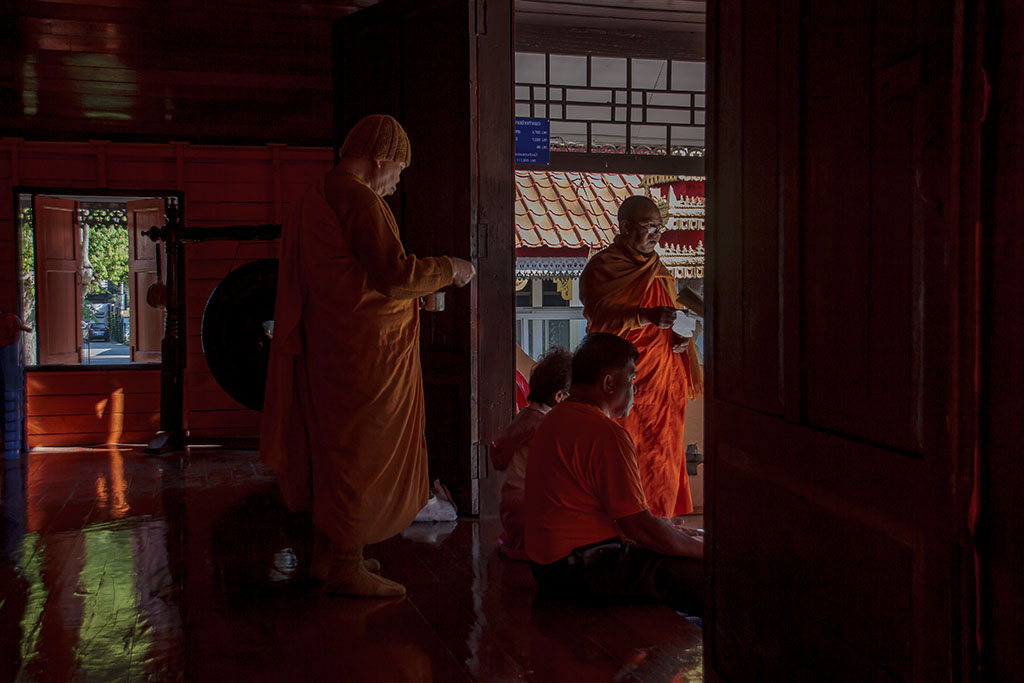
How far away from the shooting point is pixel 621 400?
2350 mm

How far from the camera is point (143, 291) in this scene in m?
6.45

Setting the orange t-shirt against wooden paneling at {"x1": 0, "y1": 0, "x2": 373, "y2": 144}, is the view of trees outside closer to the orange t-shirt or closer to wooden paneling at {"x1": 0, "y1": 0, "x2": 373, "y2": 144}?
wooden paneling at {"x1": 0, "y1": 0, "x2": 373, "y2": 144}

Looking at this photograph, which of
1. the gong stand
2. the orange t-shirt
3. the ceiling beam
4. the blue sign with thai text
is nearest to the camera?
the orange t-shirt

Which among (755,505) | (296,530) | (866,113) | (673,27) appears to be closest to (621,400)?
(755,505)

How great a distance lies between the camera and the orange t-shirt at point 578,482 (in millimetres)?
2193

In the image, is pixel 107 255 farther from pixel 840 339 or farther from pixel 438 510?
pixel 840 339

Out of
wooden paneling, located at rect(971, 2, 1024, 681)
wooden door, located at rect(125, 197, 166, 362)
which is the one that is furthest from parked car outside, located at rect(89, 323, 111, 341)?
wooden paneling, located at rect(971, 2, 1024, 681)

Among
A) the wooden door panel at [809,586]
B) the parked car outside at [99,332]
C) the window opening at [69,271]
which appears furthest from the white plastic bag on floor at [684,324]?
the parked car outside at [99,332]

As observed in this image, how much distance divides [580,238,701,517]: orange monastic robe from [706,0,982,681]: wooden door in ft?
5.17

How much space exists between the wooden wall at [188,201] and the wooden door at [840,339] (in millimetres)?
5043

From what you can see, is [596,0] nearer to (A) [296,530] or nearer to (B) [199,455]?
(A) [296,530]

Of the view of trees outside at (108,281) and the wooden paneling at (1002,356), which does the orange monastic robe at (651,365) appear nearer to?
the wooden paneling at (1002,356)

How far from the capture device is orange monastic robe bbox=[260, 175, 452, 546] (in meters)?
2.42

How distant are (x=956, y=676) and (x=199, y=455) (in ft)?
16.8
